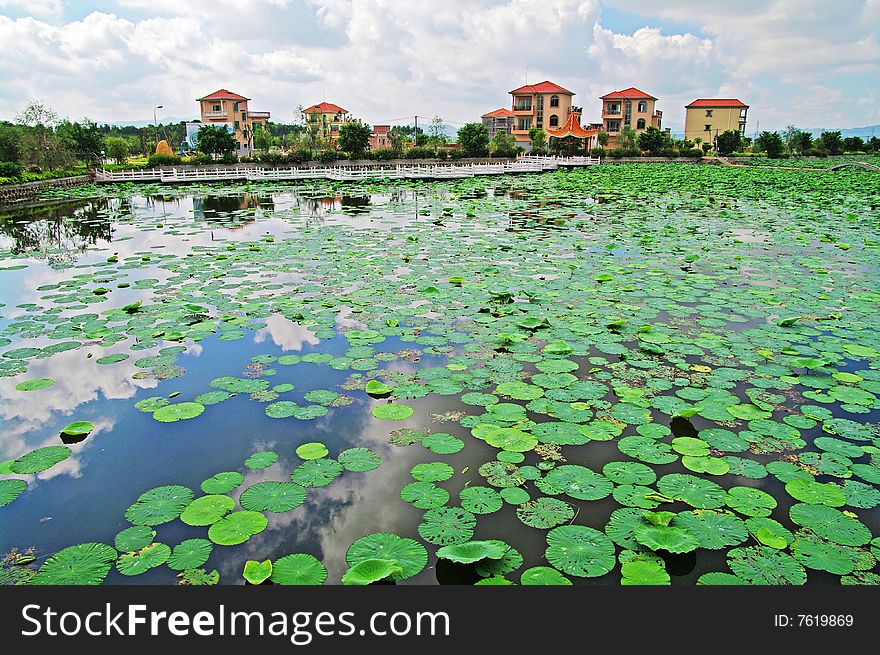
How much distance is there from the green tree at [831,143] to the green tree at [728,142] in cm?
627

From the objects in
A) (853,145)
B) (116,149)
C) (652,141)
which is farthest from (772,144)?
(116,149)

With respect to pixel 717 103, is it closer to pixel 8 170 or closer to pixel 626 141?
pixel 626 141

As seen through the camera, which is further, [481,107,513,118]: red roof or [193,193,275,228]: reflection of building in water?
[481,107,513,118]: red roof

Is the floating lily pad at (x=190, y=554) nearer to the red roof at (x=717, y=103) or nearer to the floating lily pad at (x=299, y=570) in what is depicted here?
the floating lily pad at (x=299, y=570)

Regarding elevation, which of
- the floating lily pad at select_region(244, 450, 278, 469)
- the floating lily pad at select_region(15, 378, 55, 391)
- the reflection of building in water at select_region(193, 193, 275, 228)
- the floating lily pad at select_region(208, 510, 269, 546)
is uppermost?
the reflection of building in water at select_region(193, 193, 275, 228)

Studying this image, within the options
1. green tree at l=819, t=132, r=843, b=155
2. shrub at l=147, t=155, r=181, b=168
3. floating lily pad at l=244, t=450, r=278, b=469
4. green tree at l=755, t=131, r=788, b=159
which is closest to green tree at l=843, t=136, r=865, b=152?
green tree at l=819, t=132, r=843, b=155

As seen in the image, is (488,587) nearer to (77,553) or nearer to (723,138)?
(77,553)

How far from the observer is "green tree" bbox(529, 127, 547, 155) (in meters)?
50.8

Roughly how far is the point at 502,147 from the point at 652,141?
12412mm

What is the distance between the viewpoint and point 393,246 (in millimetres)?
10930

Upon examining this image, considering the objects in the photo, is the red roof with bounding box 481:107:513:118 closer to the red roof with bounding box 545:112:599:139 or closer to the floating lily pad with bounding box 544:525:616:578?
the red roof with bounding box 545:112:599:139

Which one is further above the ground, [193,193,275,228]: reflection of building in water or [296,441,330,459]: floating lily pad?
[193,193,275,228]: reflection of building in water

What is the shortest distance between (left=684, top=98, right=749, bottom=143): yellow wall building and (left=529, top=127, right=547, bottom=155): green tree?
18.8 meters

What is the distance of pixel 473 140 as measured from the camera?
43969 millimetres
